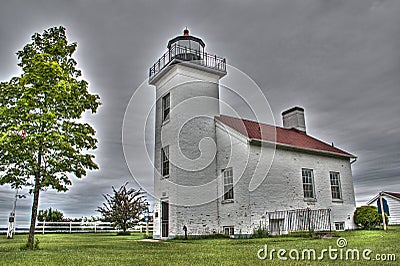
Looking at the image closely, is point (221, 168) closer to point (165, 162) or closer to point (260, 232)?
point (165, 162)

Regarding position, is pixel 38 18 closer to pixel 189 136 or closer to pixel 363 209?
pixel 189 136

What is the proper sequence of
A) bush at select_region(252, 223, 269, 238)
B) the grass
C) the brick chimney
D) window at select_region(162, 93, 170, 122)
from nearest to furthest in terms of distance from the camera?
the grass < bush at select_region(252, 223, 269, 238) < window at select_region(162, 93, 170, 122) < the brick chimney

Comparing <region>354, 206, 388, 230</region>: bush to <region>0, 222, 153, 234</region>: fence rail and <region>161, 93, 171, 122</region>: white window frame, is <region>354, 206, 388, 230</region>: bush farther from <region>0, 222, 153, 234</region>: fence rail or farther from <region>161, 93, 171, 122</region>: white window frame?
<region>0, 222, 153, 234</region>: fence rail

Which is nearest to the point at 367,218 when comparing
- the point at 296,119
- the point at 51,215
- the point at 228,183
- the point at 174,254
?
the point at 296,119

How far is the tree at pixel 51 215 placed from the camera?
99.5ft

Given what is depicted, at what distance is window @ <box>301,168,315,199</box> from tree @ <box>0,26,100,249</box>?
1140 centimetres

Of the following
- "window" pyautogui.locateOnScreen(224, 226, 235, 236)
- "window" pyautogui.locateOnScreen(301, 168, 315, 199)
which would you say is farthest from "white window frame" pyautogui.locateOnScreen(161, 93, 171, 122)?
"window" pyautogui.locateOnScreen(301, 168, 315, 199)

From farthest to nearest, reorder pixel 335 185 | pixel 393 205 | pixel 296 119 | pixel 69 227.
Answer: pixel 393 205 < pixel 69 227 < pixel 296 119 < pixel 335 185

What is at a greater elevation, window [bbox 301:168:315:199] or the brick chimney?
the brick chimney

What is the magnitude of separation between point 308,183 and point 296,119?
609 cm

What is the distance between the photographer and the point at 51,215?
3086 cm

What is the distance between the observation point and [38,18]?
37.0 feet

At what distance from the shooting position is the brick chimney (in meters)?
22.5

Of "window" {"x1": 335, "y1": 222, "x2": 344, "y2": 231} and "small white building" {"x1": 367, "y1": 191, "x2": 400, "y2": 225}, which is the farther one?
"small white building" {"x1": 367, "y1": 191, "x2": 400, "y2": 225}
